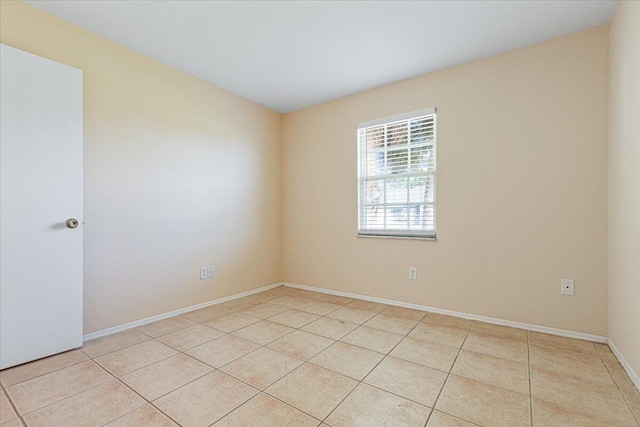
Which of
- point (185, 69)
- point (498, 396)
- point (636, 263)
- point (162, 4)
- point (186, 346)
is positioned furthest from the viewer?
point (185, 69)

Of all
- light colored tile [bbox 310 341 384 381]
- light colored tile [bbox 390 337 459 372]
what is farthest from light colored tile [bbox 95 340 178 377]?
light colored tile [bbox 390 337 459 372]

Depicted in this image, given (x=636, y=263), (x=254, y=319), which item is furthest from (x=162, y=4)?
(x=636, y=263)

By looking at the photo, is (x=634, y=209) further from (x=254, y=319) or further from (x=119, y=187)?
(x=119, y=187)

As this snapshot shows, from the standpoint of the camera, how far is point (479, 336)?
2.32 meters

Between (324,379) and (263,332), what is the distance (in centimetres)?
86

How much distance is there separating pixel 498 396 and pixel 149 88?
133 inches

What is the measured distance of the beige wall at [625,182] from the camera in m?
1.68

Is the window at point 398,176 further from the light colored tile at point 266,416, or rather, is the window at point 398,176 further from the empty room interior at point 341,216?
the light colored tile at point 266,416

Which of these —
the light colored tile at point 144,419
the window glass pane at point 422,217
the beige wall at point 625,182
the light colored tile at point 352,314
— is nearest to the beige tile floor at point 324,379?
the light colored tile at point 144,419

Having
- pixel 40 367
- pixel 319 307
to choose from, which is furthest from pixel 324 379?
pixel 40 367

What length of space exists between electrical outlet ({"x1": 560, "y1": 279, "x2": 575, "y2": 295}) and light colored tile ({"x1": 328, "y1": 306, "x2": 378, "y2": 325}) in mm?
1515

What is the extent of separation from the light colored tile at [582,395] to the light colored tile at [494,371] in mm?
57

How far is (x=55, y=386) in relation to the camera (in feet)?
5.37

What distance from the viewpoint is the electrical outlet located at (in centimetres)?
229
